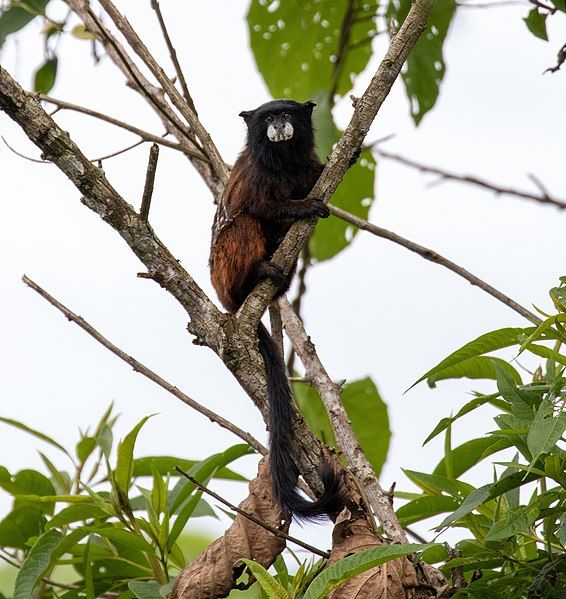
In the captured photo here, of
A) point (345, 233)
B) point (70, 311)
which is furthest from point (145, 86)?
point (70, 311)

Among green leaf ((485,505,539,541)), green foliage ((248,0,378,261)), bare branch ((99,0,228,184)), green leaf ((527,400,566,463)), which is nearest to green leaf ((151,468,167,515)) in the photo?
green leaf ((485,505,539,541))

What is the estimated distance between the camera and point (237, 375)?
2.38 meters

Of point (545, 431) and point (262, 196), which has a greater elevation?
point (262, 196)

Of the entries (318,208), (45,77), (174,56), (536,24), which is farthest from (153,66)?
(536,24)

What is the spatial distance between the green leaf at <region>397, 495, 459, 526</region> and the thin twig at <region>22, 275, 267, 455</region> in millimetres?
404

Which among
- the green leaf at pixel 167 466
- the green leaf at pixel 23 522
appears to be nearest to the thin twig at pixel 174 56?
the green leaf at pixel 167 466

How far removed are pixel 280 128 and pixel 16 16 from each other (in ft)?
3.78

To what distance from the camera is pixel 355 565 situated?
1720 millimetres

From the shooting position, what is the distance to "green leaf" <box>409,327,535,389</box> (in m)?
2.02

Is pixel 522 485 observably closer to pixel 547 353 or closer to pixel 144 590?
pixel 547 353

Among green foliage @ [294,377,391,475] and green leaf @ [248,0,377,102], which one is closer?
green foliage @ [294,377,391,475]

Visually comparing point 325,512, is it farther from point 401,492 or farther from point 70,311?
point 70,311

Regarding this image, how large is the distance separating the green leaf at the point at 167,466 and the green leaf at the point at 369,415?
84 cm

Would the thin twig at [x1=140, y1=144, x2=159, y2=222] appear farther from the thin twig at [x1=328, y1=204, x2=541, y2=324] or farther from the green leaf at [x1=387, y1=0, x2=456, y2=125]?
the green leaf at [x1=387, y1=0, x2=456, y2=125]
